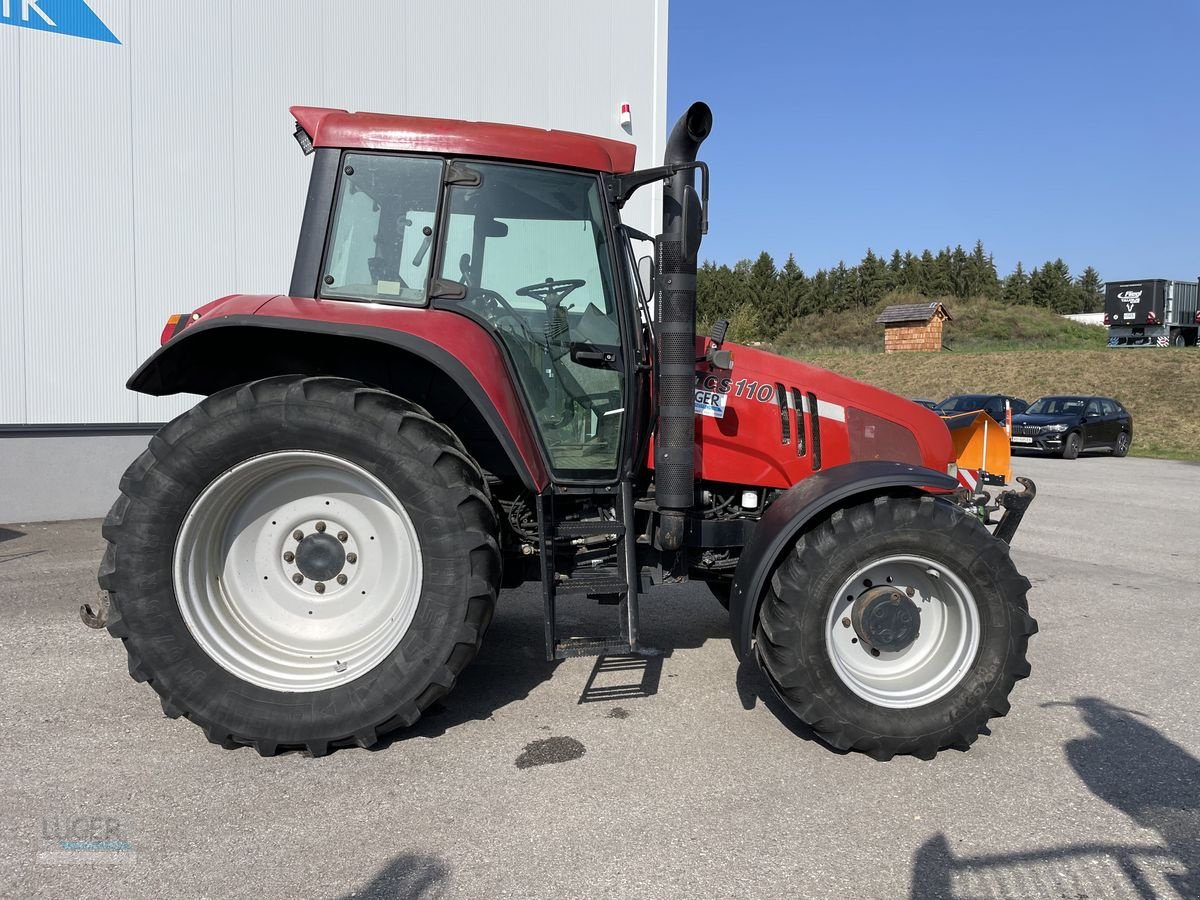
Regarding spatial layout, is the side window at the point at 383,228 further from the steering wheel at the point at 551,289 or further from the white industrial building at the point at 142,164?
the white industrial building at the point at 142,164

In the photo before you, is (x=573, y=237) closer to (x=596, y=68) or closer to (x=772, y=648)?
(x=772, y=648)

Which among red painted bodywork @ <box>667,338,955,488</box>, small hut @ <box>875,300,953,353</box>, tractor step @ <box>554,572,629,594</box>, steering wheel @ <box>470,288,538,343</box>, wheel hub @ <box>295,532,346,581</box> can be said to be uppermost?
small hut @ <box>875,300,953,353</box>

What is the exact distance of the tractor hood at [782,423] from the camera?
3.76 metres

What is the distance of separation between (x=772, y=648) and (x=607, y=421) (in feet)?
3.72

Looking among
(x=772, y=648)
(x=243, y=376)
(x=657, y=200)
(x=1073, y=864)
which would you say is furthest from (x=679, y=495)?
(x=657, y=200)

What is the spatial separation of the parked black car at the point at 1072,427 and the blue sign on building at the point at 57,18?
718 inches

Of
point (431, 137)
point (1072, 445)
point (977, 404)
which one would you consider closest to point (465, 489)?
point (431, 137)

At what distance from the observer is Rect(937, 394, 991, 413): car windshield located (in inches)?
754

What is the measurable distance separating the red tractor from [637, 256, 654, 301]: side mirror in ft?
0.27

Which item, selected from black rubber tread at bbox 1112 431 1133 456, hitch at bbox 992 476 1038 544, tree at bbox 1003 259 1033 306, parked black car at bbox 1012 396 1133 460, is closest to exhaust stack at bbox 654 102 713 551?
hitch at bbox 992 476 1038 544

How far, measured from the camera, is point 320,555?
11.0 ft

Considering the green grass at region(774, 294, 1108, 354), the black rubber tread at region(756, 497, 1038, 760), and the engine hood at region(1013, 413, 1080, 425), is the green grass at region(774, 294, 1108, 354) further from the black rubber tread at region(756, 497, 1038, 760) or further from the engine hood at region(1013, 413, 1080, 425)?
the black rubber tread at region(756, 497, 1038, 760)

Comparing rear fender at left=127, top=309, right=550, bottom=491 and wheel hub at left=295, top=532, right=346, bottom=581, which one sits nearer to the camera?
rear fender at left=127, top=309, right=550, bottom=491

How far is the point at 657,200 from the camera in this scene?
9.42 m
